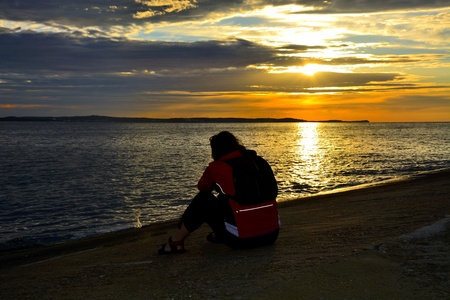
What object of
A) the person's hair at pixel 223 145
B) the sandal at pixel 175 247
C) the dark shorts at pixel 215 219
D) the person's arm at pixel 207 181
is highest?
the person's hair at pixel 223 145

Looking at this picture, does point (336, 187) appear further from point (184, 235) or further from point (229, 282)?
point (229, 282)

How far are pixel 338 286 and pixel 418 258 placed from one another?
146 cm

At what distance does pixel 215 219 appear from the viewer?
5.76 metres

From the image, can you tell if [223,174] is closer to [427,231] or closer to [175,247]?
[175,247]

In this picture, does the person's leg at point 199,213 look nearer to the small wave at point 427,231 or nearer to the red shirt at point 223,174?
the red shirt at point 223,174

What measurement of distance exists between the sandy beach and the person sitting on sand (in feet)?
1.07

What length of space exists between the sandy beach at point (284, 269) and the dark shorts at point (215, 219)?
0.17 meters

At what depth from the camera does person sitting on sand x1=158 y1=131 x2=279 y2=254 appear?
16.8 ft

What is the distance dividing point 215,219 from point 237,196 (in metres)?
0.82

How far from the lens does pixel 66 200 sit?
1756cm

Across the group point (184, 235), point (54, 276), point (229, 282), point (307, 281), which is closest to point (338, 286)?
point (307, 281)

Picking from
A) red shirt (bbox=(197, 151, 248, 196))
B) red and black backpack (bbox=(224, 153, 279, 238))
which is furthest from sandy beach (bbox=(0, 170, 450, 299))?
red shirt (bbox=(197, 151, 248, 196))

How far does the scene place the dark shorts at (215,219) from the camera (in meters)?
5.54

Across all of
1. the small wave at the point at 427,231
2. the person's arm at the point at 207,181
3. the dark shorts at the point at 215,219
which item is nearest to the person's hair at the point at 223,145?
the person's arm at the point at 207,181
